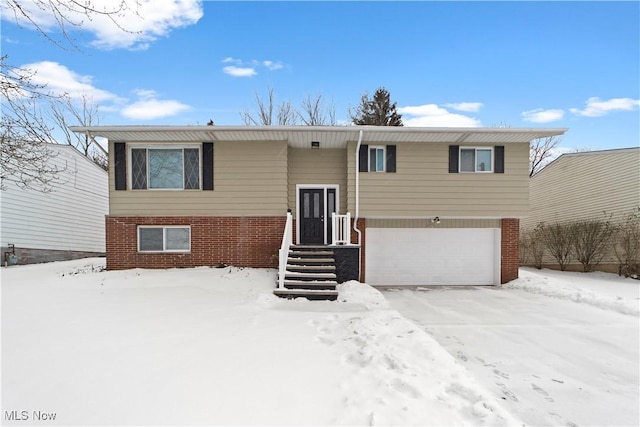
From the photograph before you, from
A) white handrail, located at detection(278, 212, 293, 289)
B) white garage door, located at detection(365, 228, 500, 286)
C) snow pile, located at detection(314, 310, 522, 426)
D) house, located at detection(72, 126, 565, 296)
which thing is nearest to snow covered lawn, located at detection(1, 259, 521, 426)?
snow pile, located at detection(314, 310, 522, 426)

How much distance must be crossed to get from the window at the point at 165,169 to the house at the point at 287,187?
0.03 metres

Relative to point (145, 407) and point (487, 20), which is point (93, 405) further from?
point (487, 20)

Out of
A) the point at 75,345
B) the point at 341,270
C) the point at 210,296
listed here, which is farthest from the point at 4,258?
the point at 341,270

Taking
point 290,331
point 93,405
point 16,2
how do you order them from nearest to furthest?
point 93,405 < point 16,2 < point 290,331

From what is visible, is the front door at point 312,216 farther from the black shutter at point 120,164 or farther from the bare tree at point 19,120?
the bare tree at point 19,120

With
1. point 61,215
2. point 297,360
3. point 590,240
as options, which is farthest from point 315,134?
point 61,215

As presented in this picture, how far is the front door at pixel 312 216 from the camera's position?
9.93m

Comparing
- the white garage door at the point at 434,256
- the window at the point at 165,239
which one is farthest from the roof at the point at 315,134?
the white garage door at the point at 434,256

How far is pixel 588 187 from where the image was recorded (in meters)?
12.5

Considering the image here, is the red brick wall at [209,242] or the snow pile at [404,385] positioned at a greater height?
the red brick wall at [209,242]

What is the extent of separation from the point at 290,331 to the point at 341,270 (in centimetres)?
402

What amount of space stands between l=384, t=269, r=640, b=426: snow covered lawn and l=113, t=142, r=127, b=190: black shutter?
27.2ft

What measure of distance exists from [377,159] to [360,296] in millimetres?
4413

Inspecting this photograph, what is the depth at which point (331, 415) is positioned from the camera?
2.57m
